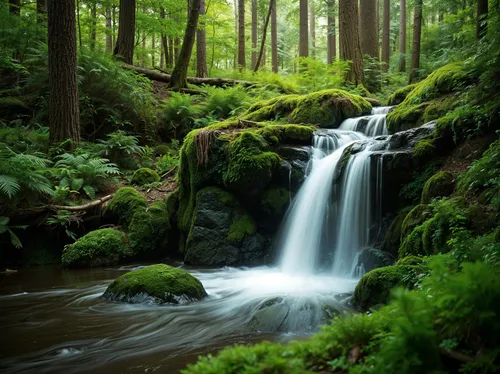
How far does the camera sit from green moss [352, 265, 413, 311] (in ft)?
16.9

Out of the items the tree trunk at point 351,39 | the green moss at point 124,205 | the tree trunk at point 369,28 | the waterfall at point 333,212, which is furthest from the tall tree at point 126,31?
the waterfall at point 333,212

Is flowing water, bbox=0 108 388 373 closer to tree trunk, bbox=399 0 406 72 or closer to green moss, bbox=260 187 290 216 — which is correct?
green moss, bbox=260 187 290 216

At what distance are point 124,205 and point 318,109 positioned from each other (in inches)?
240

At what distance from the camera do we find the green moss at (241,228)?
930cm

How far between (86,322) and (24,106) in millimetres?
10209

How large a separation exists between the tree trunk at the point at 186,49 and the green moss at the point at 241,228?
30.0 ft

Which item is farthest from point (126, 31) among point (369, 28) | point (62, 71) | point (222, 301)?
point (222, 301)

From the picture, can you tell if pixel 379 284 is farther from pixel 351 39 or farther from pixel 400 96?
pixel 351 39

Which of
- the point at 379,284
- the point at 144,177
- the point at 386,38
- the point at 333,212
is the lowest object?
the point at 379,284

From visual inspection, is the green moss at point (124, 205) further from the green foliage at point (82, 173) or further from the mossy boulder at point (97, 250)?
the green foliage at point (82, 173)

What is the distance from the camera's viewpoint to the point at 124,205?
10.3 meters

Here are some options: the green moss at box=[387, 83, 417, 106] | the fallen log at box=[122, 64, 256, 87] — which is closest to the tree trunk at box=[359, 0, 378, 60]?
the fallen log at box=[122, 64, 256, 87]

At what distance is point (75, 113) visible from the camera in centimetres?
1178

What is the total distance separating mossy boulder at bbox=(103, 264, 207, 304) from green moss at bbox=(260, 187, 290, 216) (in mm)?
3295
